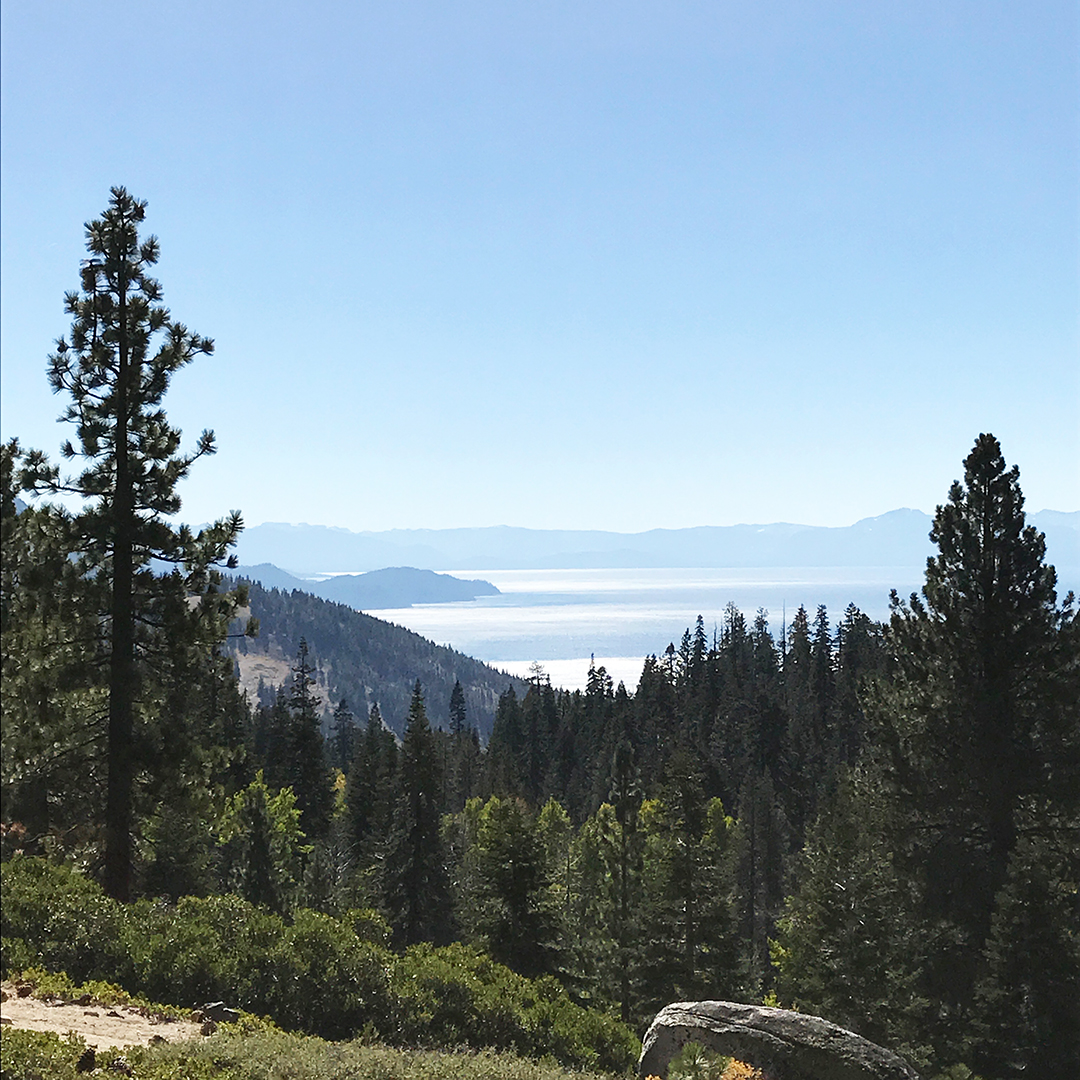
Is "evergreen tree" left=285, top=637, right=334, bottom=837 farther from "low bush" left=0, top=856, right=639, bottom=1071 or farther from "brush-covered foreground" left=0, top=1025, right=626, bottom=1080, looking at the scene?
"brush-covered foreground" left=0, top=1025, right=626, bottom=1080

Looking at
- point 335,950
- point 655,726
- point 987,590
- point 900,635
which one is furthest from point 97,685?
point 655,726

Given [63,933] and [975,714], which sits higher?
[975,714]

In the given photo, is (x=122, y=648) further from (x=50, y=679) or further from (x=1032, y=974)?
(x=1032, y=974)

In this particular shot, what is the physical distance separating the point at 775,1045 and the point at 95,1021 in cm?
947

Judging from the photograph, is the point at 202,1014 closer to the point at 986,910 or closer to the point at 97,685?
the point at 97,685

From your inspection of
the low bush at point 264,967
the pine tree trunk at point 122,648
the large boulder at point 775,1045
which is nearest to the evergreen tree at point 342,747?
the pine tree trunk at point 122,648

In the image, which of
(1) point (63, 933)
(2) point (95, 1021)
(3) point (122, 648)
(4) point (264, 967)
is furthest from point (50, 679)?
(2) point (95, 1021)

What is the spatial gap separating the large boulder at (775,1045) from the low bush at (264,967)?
284cm

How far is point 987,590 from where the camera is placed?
69.5 feet

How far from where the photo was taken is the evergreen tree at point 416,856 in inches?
1804

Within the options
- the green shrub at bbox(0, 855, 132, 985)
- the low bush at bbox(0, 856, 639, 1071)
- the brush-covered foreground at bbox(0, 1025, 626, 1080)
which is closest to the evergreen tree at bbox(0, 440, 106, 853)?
the low bush at bbox(0, 856, 639, 1071)

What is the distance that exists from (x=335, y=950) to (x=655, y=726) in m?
110

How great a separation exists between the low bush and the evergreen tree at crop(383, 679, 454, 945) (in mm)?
30306

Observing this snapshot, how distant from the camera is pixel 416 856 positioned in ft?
151
